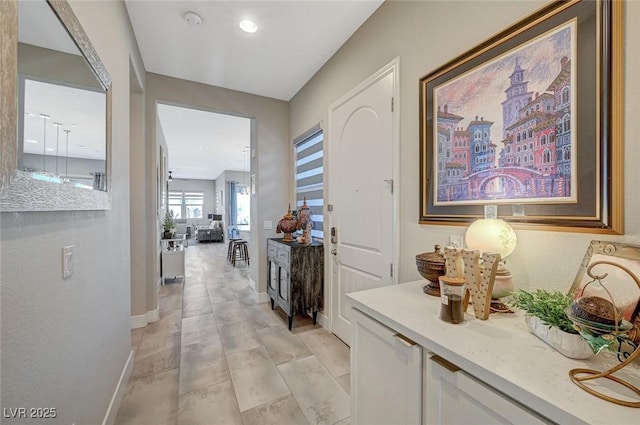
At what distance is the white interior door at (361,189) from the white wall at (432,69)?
0.43 ft

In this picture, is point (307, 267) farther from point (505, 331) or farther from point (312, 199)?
point (505, 331)

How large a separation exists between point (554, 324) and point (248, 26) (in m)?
2.75

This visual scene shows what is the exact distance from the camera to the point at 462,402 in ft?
2.39

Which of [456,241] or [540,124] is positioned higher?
[540,124]

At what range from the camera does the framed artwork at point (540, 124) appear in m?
0.88

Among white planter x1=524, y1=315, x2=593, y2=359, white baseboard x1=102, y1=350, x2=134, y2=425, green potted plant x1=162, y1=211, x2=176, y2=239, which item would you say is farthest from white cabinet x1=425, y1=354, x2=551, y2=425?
green potted plant x1=162, y1=211, x2=176, y2=239

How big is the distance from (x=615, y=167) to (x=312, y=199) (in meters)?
2.47

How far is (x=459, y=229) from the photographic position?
1377 mm

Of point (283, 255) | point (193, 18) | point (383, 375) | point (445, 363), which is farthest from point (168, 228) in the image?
point (445, 363)

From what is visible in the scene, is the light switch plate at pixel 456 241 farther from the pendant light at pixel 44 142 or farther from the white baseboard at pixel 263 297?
the white baseboard at pixel 263 297

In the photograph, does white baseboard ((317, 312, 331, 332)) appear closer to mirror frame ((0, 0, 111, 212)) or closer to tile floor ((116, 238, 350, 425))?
tile floor ((116, 238, 350, 425))

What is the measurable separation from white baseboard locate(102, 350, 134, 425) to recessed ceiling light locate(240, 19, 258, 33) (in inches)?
112

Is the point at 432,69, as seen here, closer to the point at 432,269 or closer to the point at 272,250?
Result: the point at 432,269

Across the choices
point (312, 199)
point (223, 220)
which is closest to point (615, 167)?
point (312, 199)
